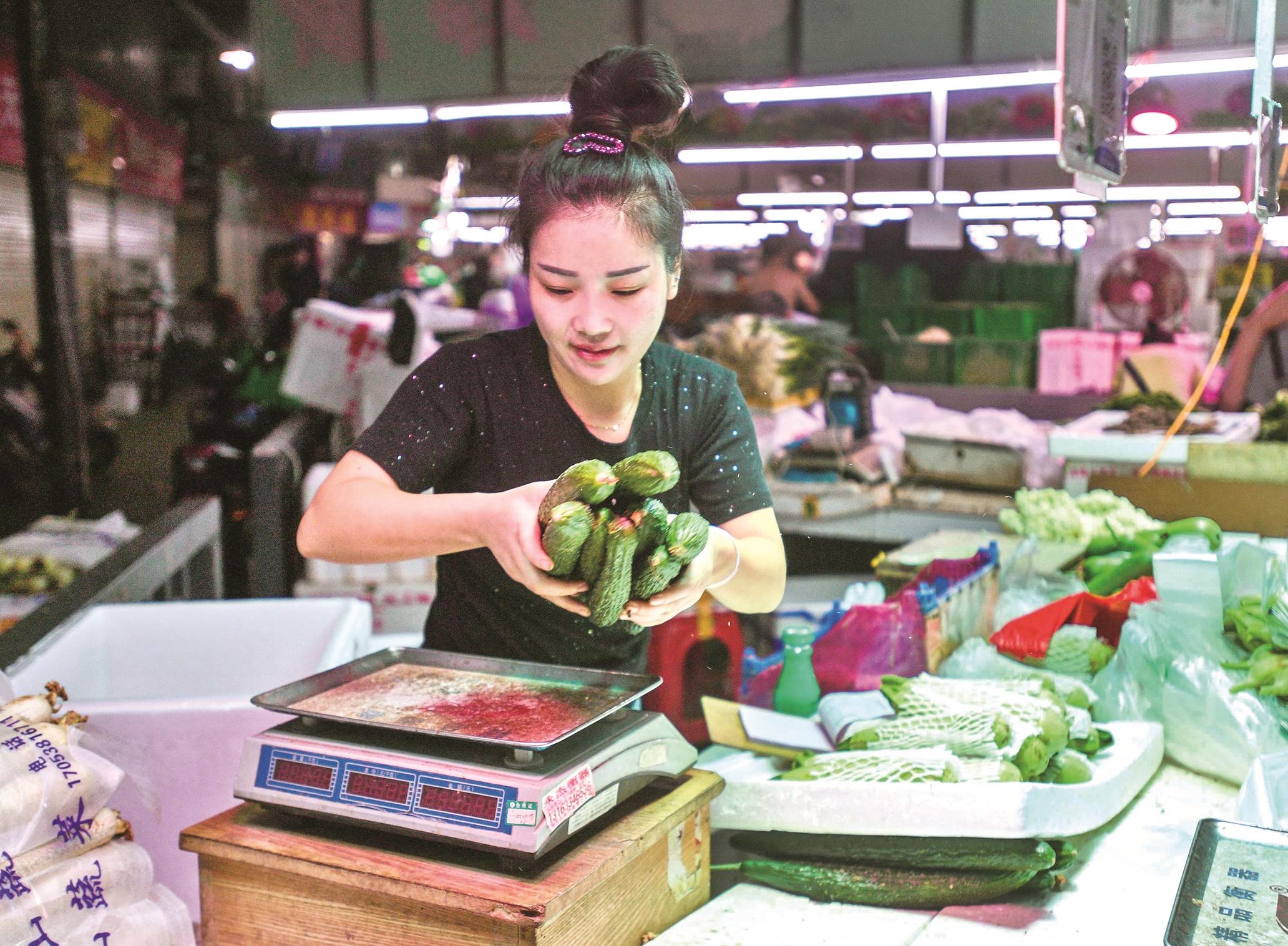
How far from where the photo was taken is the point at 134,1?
24.9 ft

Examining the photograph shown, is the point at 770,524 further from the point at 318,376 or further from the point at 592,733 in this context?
the point at 318,376

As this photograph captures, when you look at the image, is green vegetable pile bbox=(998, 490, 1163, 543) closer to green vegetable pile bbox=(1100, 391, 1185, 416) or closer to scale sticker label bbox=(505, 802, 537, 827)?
green vegetable pile bbox=(1100, 391, 1185, 416)

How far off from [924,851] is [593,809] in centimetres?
63

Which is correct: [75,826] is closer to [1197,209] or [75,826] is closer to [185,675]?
[185,675]

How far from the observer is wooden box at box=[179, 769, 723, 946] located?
1320mm

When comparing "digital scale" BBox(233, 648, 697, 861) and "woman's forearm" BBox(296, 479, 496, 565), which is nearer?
"digital scale" BBox(233, 648, 697, 861)

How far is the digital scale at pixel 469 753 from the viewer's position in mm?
1326

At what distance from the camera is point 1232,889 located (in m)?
1.25

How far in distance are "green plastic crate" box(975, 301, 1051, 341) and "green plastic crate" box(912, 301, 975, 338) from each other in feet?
0.40

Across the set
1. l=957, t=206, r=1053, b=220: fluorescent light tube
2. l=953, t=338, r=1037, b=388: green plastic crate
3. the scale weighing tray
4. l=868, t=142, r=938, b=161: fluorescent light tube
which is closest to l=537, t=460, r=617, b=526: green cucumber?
the scale weighing tray

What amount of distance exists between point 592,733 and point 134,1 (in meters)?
7.92

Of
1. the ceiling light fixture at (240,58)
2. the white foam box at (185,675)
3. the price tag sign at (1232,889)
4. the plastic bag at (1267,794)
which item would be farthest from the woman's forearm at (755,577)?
the ceiling light fixture at (240,58)

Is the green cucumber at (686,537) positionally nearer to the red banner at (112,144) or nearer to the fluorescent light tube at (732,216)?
the red banner at (112,144)

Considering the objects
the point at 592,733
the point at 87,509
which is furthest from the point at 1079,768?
the point at 87,509
